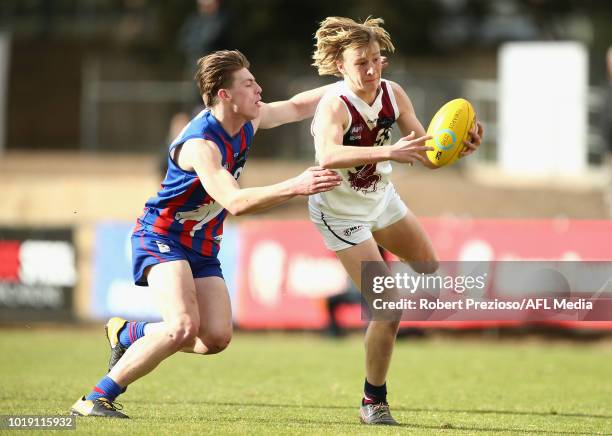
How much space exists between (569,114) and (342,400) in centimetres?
1031

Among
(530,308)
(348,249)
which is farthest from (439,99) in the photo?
(348,249)

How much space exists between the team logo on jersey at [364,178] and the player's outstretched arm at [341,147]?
332 millimetres

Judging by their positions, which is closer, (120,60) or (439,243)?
(439,243)

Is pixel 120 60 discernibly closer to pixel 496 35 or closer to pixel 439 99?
pixel 496 35

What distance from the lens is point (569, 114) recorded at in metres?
18.0

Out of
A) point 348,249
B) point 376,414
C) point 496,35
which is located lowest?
point 376,414

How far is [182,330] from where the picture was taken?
691cm

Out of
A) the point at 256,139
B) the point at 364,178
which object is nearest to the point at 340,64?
the point at 364,178

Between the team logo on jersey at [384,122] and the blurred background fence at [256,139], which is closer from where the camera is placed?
the team logo on jersey at [384,122]

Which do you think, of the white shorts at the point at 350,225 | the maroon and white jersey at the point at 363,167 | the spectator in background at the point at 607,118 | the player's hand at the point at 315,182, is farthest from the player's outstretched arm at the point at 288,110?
the spectator in background at the point at 607,118

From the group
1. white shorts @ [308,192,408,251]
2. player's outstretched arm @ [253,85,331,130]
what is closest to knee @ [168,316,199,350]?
white shorts @ [308,192,408,251]

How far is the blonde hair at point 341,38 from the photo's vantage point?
23.5 feet

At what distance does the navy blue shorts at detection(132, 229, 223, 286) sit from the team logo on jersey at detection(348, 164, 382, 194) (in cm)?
103

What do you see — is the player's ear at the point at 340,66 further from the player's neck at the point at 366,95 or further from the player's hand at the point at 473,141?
the player's hand at the point at 473,141
